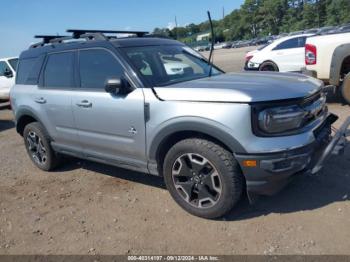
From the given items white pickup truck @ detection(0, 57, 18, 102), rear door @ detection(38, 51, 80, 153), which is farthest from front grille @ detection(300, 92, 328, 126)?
white pickup truck @ detection(0, 57, 18, 102)

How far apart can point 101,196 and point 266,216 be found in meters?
2.06

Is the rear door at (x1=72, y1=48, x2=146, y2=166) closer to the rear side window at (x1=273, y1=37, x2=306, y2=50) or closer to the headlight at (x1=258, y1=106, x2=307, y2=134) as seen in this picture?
the headlight at (x1=258, y1=106, x2=307, y2=134)

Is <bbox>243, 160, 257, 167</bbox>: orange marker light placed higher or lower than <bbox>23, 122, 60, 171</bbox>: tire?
higher

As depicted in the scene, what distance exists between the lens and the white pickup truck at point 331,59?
25.3 ft

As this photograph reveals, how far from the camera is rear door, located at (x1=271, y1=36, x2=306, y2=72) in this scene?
11562mm

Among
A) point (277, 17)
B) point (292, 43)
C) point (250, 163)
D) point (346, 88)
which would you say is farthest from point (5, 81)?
point (277, 17)

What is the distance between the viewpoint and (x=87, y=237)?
3.81 m

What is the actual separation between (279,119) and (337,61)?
508cm

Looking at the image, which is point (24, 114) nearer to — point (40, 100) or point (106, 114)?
point (40, 100)

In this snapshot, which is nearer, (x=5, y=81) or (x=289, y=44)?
(x=289, y=44)

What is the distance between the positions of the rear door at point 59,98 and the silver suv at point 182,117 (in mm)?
15

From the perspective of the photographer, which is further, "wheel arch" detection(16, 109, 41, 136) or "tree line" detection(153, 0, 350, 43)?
"tree line" detection(153, 0, 350, 43)

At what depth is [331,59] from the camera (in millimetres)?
7863

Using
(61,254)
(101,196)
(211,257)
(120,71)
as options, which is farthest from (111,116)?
(211,257)
